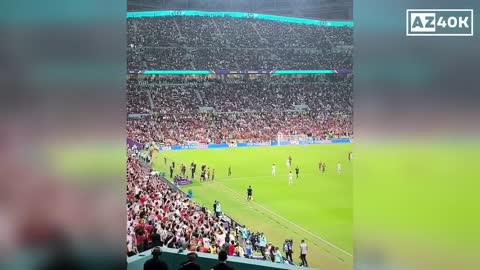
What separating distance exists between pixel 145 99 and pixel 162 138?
140 inches

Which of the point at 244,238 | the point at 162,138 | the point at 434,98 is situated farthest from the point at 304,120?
the point at 434,98

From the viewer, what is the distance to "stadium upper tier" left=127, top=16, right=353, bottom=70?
23.8 m

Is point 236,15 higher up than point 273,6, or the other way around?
point 273,6

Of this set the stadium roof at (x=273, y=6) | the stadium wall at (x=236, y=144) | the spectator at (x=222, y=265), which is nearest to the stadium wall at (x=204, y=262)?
the spectator at (x=222, y=265)

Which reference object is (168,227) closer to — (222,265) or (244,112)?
(222,265)

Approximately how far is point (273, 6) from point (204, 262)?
2179cm

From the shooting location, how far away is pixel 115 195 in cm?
337

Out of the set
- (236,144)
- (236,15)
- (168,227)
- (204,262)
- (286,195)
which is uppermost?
(236,15)

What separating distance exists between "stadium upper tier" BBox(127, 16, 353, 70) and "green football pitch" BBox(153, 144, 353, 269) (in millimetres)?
6041

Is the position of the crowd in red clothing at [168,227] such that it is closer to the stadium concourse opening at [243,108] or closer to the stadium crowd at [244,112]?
the stadium concourse opening at [243,108]

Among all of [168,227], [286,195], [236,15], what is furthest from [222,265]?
[236,15]

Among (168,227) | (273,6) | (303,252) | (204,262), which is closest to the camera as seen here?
(204,262)

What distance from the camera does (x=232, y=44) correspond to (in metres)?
24.8

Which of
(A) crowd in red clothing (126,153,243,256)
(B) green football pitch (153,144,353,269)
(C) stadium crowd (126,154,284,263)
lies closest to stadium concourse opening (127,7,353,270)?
(B) green football pitch (153,144,353,269)
